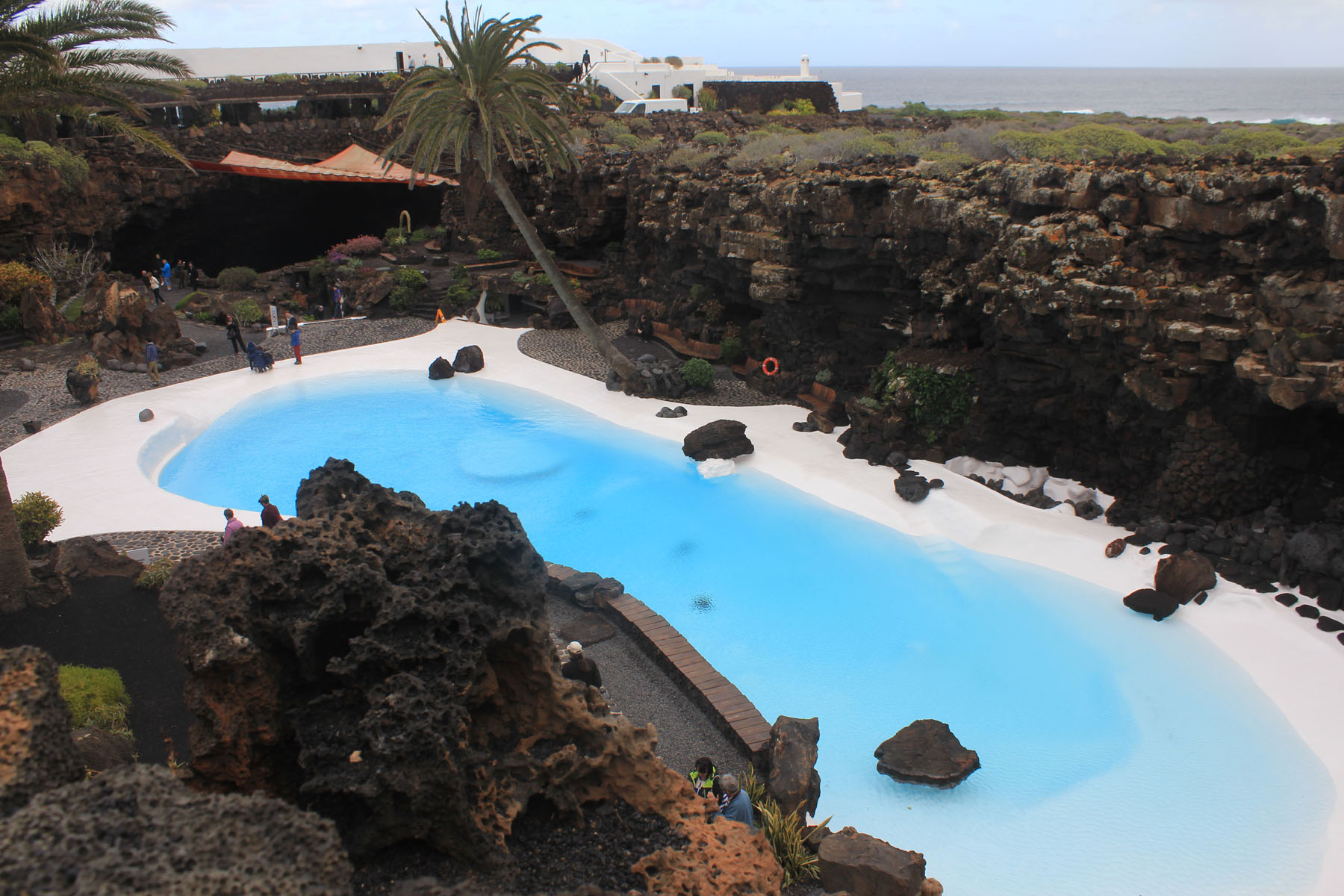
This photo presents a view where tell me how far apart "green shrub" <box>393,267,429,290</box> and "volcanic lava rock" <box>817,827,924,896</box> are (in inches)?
1099

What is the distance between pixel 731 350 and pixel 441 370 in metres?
8.52

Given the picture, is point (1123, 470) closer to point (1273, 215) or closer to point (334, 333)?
point (1273, 215)

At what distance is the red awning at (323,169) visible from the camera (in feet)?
122

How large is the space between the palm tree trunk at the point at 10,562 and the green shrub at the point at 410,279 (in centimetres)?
2094

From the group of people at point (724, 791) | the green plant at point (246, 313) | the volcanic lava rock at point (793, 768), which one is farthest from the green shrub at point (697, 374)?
the green plant at point (246, 313)

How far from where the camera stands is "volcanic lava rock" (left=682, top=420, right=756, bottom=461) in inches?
798

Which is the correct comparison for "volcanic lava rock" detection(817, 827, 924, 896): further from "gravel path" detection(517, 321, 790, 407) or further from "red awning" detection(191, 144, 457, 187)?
→ "red awning" detection(191, 144, 457, 187)

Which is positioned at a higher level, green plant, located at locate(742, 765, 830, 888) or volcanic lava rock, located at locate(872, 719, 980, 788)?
green plant, located at locate(742, 765, 830, 888)

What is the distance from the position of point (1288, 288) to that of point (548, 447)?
15459 millimetres

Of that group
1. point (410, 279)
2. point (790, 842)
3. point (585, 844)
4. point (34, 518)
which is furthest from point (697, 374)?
point (585, 844)

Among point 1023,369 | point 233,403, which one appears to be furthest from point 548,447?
point 1023,369

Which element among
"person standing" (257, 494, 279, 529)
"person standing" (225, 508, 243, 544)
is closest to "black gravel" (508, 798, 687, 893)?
"person standing" (257, 494, 279, 529)

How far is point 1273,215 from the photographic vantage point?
1340 cm

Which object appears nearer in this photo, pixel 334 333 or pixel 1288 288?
pixel 1288 288
